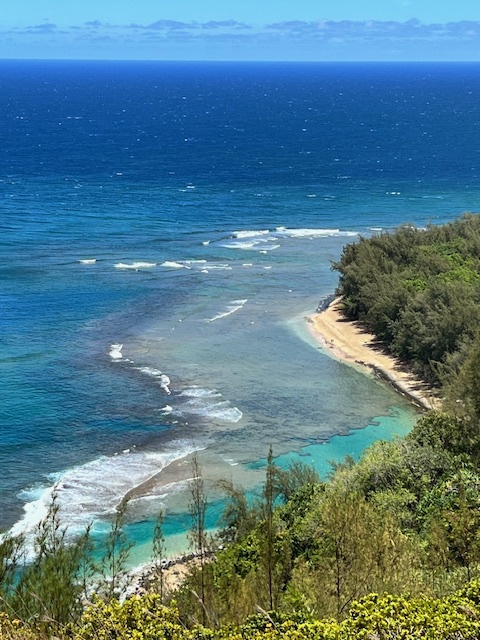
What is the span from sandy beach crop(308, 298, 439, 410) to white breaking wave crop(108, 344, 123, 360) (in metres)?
11.4

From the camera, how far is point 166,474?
114 feet

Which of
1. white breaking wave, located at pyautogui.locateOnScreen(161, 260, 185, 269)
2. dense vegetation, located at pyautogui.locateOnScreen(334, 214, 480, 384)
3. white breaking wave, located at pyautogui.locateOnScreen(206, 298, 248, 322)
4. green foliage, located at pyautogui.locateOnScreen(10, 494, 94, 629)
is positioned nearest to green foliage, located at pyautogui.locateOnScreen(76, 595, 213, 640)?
green foliage, located at pyautogui.locateOnScreen(10, 494, 94, 629)

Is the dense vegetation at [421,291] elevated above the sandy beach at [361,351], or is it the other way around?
the dense vegetation at [421,291]

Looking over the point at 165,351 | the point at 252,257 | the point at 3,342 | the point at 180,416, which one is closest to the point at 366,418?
the point at 180,416

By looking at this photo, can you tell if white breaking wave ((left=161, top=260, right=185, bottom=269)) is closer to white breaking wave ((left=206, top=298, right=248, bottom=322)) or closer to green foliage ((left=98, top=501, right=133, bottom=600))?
white breaking wave ((left=206, top=298, right=248, bottom=322))

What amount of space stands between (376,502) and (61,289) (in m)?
37.7

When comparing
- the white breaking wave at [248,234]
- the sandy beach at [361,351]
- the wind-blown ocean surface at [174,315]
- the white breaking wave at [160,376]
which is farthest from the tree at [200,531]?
the white breaking wave at [248,234]

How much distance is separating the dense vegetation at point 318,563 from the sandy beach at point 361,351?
1.91 metres

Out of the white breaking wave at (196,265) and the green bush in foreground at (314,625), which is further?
the white breaking wave at (196,265)

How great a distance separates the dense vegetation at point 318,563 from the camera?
542 inches

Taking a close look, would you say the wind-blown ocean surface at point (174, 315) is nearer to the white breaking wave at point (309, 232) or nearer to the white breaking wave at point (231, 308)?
the white breaking wave at point (231, 308)

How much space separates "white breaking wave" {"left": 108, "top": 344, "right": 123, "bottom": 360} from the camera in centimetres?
4703

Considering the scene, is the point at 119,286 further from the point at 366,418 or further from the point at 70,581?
the point at 70,581

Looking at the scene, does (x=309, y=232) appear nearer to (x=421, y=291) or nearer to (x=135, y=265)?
(x=135, y=265)
